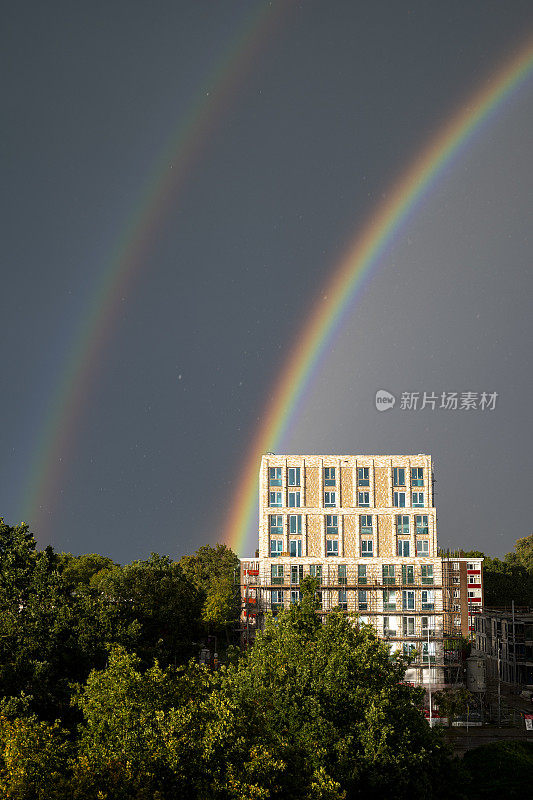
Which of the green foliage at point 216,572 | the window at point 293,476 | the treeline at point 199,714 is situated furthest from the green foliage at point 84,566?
the treeline at point 199,714

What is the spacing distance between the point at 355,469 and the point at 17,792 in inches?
2705

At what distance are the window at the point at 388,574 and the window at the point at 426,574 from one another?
2920 millimetres

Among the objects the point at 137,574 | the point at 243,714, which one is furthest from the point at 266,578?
the point at 243,714

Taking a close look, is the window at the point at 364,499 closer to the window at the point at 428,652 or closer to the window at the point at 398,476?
the window at the point at 398,476

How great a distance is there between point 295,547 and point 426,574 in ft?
44.4

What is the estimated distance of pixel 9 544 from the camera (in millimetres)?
60938

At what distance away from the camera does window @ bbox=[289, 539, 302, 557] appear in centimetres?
8775

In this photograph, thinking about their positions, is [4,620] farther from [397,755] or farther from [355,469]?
→ [355,469]

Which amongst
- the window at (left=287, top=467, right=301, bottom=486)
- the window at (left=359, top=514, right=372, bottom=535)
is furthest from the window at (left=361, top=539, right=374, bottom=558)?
the window at (left=287, top=467, right=301, bottom=486)

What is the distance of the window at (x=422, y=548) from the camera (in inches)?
3420

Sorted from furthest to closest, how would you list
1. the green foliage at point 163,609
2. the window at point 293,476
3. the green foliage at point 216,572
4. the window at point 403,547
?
the green foliage at point 216,572
the window at point 293,476
the window at point 403,547
the green foliage at point 163,609

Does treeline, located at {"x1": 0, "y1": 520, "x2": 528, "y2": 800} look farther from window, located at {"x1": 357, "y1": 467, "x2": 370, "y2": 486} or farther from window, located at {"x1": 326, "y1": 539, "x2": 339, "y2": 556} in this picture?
window, located at {"x1": 357, "y1": 467, "x2": 370, "y2": 486}

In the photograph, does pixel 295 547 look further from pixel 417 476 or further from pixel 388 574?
pixel 417 476

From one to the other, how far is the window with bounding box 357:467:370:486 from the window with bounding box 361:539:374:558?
583cm
